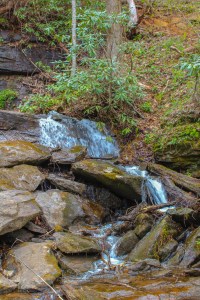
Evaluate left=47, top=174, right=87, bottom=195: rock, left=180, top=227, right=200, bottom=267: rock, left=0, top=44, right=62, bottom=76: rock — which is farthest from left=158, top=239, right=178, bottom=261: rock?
left=0, top=44, right=62, bottom=76: rock

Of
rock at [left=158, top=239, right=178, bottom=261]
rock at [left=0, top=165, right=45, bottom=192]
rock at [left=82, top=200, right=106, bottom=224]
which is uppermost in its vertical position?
rock at [left=0, top=165, right=45, bottom=192]

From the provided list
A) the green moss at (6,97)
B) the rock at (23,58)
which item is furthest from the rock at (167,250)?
the rock at (23,58)

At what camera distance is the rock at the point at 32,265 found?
13.6 ft

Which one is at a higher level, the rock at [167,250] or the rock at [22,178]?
the rock at [22,178]

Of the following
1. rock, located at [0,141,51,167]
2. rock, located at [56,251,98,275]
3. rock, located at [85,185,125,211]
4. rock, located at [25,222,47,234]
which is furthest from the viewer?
rock, located at [85,185,125,211]

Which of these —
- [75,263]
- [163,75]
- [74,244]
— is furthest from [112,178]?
[163,75]

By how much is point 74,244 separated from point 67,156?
2798mm

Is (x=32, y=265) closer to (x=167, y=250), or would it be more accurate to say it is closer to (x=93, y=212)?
(x=167, y=250)

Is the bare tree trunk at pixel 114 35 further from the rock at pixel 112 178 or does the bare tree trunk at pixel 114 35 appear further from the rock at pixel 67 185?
the rock at pixel 67 185

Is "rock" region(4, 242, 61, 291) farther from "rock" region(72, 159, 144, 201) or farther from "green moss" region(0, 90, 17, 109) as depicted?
"green moss" region(0, 90, 17, 109)

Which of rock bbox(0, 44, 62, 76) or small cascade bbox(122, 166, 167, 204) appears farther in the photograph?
rock bbox(0, 44, 62, 76)

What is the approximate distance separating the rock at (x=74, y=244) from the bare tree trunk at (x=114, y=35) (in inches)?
240

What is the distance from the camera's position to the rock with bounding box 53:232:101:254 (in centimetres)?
498

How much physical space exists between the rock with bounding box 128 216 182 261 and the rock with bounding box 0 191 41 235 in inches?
62.1
